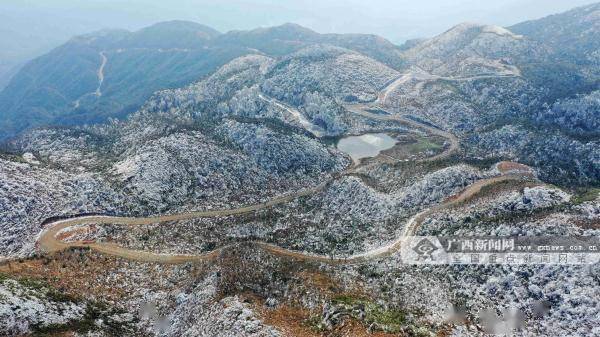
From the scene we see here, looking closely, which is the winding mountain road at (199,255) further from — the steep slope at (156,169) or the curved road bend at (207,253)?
the steep slope at (156,169)

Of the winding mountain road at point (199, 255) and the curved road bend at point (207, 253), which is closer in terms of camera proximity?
the curved road bend at point (207, 253)

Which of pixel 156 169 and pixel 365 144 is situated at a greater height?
pixel 156 169

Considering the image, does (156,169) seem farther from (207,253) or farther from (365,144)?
(365,144)

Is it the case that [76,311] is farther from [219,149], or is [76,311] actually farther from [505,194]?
[505,194]

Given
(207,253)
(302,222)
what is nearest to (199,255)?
(207,253)

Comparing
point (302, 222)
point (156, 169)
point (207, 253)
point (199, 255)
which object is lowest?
point (302, 222)

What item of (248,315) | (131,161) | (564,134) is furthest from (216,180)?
(564,134)

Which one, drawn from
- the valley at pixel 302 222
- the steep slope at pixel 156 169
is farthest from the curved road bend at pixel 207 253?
the steep slope at pixel 156 169

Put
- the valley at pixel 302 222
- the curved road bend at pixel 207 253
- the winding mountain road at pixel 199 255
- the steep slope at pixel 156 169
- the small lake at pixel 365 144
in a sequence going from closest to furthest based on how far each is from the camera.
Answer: the valley at pixel 302 222
the curved road bend at pixel 207 253
the winding mountain road at pixel 199 255
the steep slope at pixel 156 169
the small lake at pixel 365 144

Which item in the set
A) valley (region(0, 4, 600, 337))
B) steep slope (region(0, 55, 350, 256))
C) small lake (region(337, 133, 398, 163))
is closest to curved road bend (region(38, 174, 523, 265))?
valley (region(0, 4, 600, 337))
